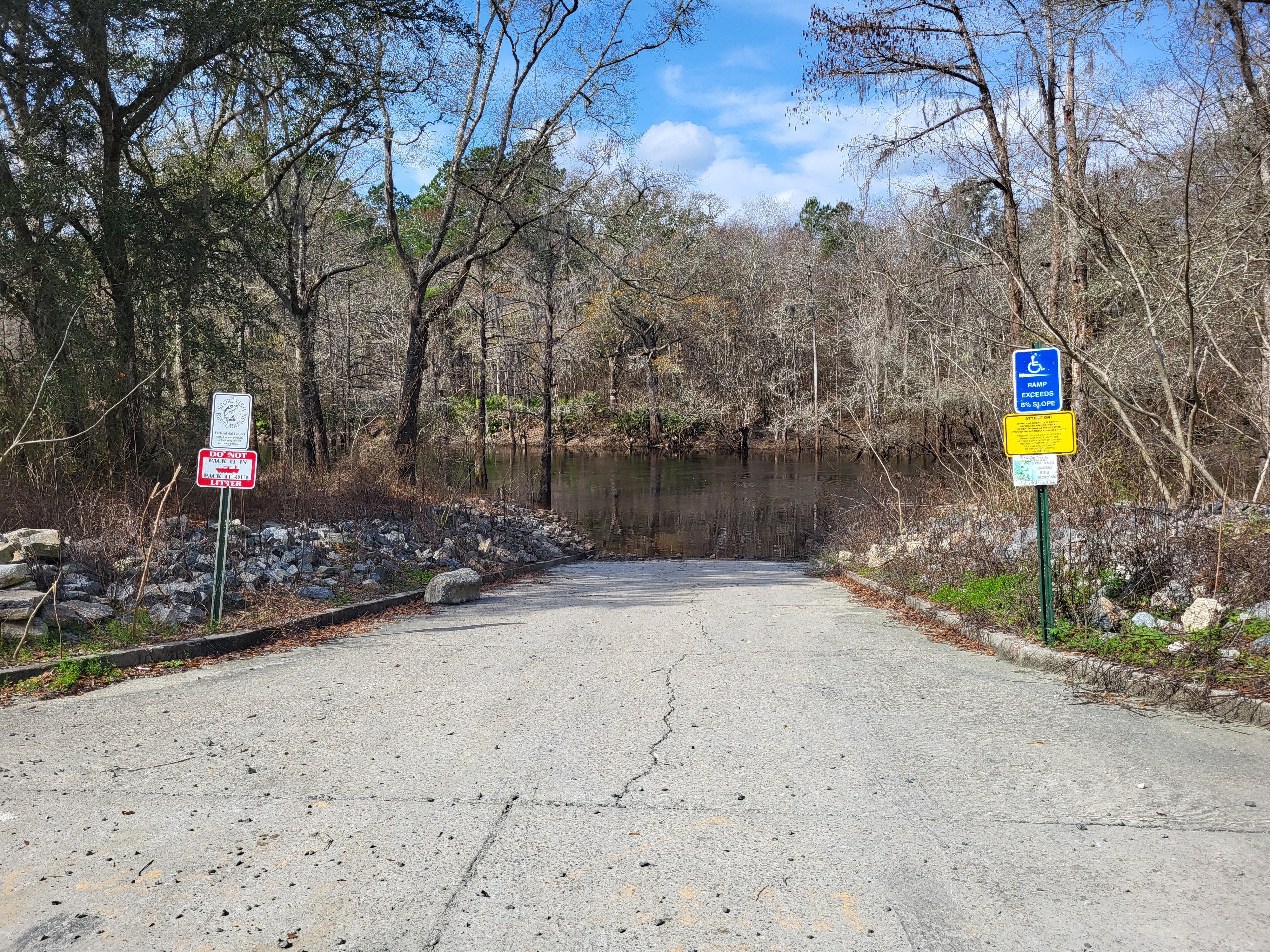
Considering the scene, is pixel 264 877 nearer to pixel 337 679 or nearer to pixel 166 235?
pixel 337 679

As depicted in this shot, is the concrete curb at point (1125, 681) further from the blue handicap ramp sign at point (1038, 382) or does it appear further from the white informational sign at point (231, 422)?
the white informational sign at point (231, 422)

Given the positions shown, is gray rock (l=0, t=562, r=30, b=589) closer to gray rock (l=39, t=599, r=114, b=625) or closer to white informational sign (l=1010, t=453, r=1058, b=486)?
gray rock (l=39, t=599, r=114, b=625)

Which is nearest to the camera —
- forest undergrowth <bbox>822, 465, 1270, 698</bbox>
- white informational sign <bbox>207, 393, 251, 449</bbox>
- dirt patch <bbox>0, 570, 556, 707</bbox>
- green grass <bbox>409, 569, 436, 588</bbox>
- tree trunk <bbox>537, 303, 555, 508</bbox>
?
forest undergrowth <bbox>822, 465, 1270, 698</bbox>

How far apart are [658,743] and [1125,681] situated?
3.63 m

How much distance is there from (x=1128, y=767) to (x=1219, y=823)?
29.8 inches

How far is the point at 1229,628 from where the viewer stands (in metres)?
6.59

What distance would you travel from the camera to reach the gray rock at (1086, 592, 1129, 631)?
755 centimetres

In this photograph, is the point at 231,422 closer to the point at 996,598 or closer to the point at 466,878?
the point at 466,878

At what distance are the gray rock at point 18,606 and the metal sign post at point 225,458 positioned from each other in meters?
1.49

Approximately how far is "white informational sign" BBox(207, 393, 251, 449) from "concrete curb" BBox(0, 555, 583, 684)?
6.04 ft

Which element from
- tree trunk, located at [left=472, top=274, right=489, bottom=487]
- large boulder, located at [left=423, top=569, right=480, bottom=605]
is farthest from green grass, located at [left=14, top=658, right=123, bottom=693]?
tree trunk, located at [left=472, top=274, right=489, bottom=487]

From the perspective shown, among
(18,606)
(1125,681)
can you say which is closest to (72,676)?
(18,606)

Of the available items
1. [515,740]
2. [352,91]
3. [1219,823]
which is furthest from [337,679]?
[352,91]

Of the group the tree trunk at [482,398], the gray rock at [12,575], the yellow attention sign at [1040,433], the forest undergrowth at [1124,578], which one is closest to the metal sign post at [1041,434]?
the yellow attention sign at [1040,433]
